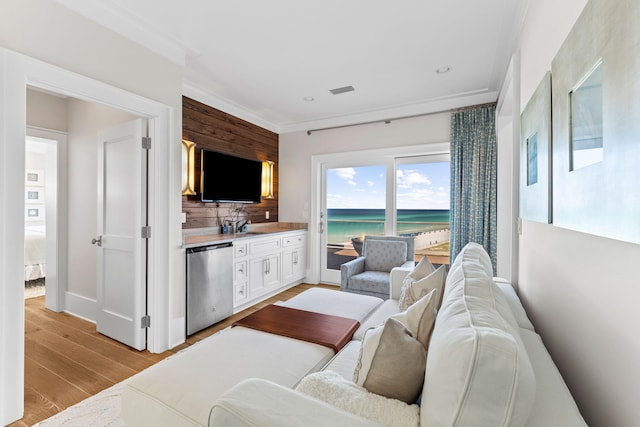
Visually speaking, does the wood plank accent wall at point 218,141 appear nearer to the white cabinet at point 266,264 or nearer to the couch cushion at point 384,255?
the white cabinet at point 266,264

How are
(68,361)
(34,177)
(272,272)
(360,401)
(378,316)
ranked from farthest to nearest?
(34,177) → (272,272) → (68,361) → (378,316) → (360,401)

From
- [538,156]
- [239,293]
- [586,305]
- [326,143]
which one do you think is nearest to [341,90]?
[326,143]

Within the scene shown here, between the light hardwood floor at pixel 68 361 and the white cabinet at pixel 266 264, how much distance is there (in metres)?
0.48

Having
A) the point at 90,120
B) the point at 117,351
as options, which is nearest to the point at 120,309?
the point at 117,351

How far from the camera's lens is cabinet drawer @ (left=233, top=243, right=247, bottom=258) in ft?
11.3

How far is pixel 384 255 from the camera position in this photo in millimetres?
3836

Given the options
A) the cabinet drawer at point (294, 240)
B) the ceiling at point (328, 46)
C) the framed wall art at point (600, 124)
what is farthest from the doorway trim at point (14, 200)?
the cabinet drawer at point (294, 240)

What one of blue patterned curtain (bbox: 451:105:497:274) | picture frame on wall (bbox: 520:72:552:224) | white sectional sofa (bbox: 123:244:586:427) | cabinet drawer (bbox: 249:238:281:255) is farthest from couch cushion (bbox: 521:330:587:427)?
cabinet drawer (bbox: 249:238:281:255)

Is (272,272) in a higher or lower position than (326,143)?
lower

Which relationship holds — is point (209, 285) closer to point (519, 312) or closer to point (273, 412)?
point (273, 412)

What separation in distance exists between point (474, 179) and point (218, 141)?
3.28 metres

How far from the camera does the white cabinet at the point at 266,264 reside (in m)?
3.57

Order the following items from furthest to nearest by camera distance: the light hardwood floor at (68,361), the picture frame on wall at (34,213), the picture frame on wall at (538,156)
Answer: the picture frame on wall at (34,213) < the light hardwood floor at (68,361) < the picture frame on wall at (538,156)

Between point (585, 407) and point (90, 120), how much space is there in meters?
4.31
